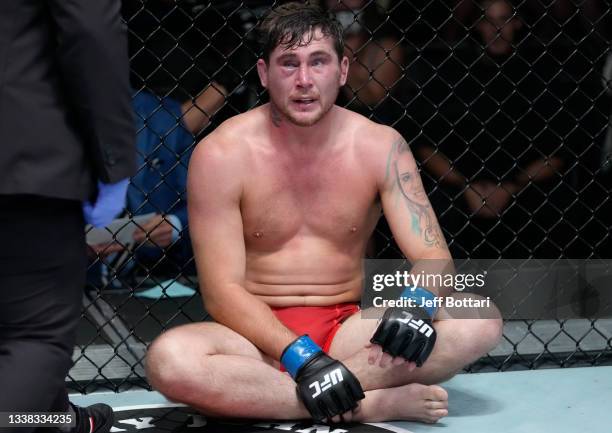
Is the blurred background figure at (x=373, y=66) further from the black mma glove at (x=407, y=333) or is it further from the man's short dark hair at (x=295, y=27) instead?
the black mma glove at (x=407, y=333)

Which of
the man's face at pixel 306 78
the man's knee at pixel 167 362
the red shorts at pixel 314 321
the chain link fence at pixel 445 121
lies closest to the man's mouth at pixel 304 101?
the man's face at pixel 306 78

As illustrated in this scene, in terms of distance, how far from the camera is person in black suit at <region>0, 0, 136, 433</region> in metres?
1.79

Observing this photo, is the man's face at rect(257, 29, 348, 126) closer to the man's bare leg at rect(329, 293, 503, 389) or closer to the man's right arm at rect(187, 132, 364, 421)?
the man's right arm at rect(187, 132, 364, 421)

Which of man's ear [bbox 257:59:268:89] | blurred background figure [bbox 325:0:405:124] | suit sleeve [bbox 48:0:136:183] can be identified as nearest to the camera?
suit sleeve [bbox 48:0:136:183]

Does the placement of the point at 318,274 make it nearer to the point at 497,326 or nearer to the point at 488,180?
the point at 497,326

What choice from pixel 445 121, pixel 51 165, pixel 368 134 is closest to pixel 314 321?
pixel 368 134

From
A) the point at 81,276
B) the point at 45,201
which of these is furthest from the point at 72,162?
the point at 81,276

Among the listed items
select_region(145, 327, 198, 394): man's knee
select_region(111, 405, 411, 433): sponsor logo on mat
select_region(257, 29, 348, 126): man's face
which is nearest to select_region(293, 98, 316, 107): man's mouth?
select_region(257, 29, 348, 126): man's face

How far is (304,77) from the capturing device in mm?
2615

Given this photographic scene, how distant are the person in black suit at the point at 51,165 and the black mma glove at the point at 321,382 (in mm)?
675

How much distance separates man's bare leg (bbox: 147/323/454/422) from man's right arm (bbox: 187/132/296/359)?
0.21 feet

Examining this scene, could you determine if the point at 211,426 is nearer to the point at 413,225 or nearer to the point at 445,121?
the point at 413,225

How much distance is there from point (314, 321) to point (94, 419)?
624 millimetres

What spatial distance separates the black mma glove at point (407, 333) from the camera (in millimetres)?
2514
